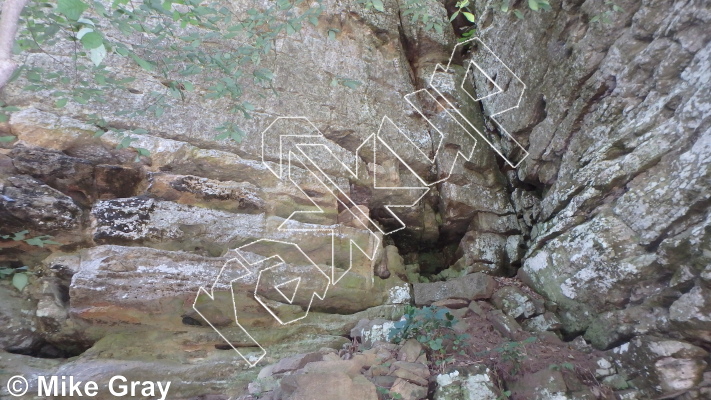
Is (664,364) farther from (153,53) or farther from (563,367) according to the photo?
(153,53)

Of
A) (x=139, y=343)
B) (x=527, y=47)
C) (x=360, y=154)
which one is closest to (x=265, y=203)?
(x=360, y=154)

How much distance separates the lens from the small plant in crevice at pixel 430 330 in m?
4.27

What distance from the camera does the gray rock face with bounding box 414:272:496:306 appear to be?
5211 mm

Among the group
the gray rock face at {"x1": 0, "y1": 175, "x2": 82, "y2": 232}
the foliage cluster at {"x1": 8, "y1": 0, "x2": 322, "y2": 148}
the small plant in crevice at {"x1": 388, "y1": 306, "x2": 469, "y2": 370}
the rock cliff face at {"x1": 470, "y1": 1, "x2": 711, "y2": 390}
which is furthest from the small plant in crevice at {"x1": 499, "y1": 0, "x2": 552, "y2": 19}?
the gray rock face at {"x1": 0, "y1": 175, "x2": 82, "y2": 232}

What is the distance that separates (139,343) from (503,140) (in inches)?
234

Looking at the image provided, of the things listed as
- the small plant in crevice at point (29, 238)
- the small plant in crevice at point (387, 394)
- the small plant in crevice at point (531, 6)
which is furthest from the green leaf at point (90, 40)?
the small plant in crevice at point (531, 6)

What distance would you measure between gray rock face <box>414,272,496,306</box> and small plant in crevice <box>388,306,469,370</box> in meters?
0.75

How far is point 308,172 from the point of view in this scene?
6.00m

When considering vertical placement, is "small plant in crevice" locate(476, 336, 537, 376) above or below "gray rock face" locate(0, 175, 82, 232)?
below

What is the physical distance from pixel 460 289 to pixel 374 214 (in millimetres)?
1887

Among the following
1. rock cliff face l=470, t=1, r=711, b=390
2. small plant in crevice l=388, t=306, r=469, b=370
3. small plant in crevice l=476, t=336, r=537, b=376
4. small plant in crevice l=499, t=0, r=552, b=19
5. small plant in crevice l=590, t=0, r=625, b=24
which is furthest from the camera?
small plant in crevice l=590, t=0, r=625, b=24

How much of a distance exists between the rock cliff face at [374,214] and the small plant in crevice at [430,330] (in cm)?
23

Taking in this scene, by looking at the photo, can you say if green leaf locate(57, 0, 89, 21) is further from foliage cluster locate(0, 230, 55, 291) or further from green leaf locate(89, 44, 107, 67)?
foliage cluster locate(0, 230, 55, 291)

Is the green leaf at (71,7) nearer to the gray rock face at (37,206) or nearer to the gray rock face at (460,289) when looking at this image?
the gray rock face at (37,206)
